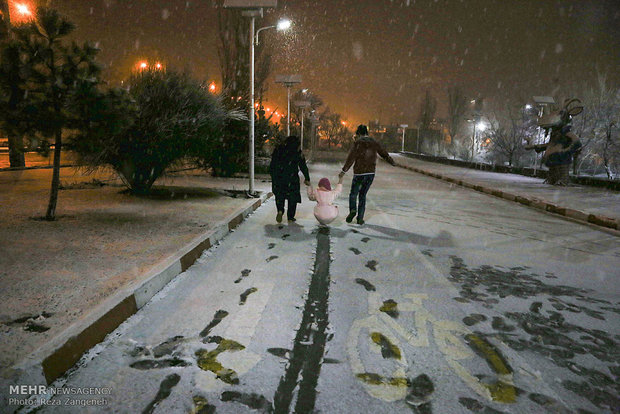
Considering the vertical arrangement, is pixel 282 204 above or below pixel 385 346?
above

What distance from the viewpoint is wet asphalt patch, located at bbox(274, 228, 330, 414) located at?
104 inches

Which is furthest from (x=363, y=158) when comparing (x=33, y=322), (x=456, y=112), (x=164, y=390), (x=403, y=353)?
(x=456, y=112)

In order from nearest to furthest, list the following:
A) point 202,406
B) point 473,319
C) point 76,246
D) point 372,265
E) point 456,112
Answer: point 202,406
point 473,319
point 372,265
point 76,246
point 456,112

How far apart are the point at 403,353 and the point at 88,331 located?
7.74 feet

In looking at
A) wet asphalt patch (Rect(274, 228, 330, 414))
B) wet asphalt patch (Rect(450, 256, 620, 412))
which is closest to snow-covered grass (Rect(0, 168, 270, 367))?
wet asphalt patch (Rect(274, 228, 330, 414))

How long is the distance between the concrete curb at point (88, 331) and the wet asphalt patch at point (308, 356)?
148 centimetres

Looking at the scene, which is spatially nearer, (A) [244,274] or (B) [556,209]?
(A) [244,274]

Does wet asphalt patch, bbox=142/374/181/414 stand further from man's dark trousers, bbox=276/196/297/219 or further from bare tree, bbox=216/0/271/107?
bare tree, bbox=216/0/271/107

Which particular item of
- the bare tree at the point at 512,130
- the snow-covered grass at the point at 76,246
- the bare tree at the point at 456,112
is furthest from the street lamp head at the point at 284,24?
the bare tree at the point at 456,112

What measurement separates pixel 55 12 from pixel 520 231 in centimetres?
898

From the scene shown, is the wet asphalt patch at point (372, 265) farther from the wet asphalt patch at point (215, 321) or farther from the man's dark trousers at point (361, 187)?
the man's dark trousers at point (361, 187)

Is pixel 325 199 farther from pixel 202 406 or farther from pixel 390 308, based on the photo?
pixel 202 406

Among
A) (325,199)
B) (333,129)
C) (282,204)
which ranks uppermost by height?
(333,129)

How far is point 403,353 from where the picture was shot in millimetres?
3281
